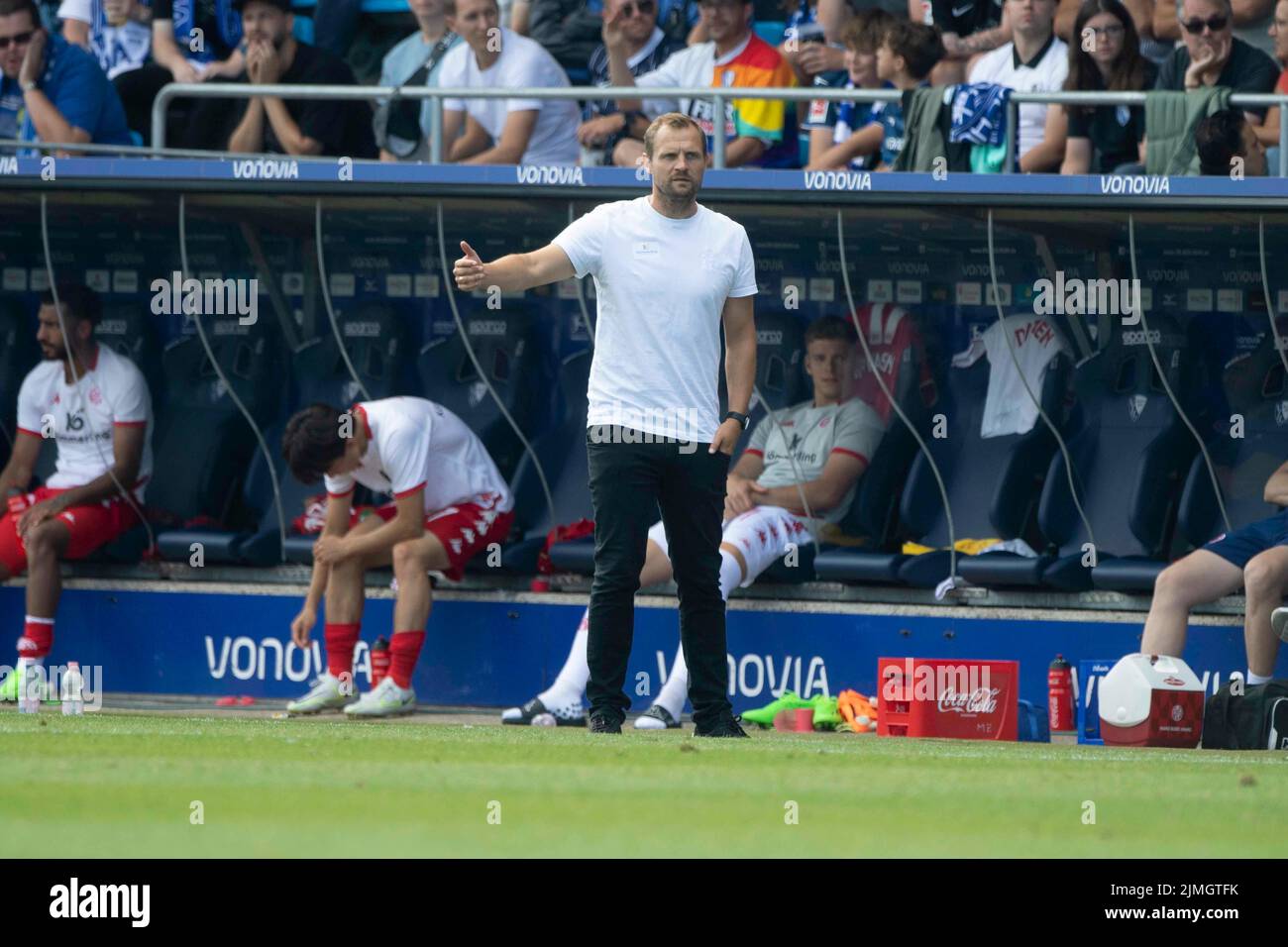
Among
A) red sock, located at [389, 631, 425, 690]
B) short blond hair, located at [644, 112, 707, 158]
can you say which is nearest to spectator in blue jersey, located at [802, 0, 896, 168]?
red sock, located at [389, 631, 425, 690]

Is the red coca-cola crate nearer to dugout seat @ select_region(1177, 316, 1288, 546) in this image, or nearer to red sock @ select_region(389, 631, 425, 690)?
dugout seat @ select_region(1177, 316, 1288, 546)

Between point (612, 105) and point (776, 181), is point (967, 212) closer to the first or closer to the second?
point (776, 181)

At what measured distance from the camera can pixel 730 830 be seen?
4.97 meters

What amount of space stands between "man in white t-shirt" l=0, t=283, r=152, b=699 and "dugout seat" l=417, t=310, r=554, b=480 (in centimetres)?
141

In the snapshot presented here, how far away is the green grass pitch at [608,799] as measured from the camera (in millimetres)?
4738

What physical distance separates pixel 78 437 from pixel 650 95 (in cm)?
329

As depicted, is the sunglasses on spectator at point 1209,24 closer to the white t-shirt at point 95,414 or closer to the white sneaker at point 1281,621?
the white sneaker at point 1281,621

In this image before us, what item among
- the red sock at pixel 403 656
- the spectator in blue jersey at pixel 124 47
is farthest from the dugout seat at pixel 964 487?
the spectator in blue jersey at pixel 124 47

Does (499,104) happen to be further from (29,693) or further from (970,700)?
(970,700)

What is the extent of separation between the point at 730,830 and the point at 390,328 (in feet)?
22.6

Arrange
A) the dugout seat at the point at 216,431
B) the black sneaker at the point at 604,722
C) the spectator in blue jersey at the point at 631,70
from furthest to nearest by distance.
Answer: the dugout seat at the point at 216,431, the spectator in blue jersey at the point at 631,70, the black sneaker at the point at 604,722

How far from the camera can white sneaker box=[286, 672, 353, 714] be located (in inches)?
388

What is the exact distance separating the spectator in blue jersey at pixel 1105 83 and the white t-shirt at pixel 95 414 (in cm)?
447
